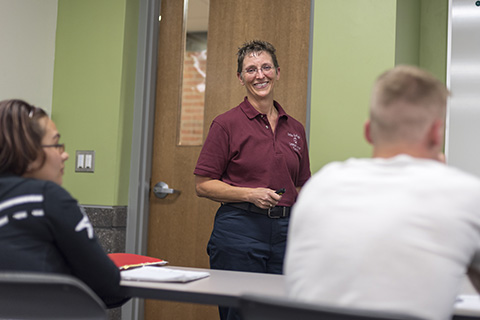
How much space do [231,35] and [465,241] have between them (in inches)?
105

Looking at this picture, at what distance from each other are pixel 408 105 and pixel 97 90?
285 cm

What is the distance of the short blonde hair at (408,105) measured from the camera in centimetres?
124

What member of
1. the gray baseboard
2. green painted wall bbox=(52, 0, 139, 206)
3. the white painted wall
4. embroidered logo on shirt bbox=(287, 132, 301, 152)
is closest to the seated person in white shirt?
embroidered logo on shirt bbox=(287, 132, 301, 152)

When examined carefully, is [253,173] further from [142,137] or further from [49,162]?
[142,137]

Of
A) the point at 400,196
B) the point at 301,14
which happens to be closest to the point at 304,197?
the point at 400,196

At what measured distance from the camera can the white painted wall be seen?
139 inches

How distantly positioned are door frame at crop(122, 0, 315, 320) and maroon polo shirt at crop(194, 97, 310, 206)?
3.83ft

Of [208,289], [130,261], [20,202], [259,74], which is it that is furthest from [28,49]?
[208,289]

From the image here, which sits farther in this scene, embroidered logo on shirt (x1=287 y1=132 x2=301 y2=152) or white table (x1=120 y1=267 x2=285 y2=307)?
embroidered logo on shirt (x1=287 y1=132 x2=301 y2=152)

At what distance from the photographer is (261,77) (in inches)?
106

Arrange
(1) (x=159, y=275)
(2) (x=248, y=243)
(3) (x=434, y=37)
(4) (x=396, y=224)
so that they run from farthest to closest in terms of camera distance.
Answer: (3) (x=434, y=37) < (2) (x=248, y=243) < (1) (x=159, y=275) < (4) (x=396, y=224)

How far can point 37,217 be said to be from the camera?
5.01 ft

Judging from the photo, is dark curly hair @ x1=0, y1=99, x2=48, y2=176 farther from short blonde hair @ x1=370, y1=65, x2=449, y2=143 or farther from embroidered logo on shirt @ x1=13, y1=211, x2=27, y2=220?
short blonde hair @ x1=370, y1=65, x2=449, y2=143

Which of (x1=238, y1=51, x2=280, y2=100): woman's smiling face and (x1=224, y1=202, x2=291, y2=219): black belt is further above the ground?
(x1=238, y1=51, x2=280, y2=100): woman's smiling face
